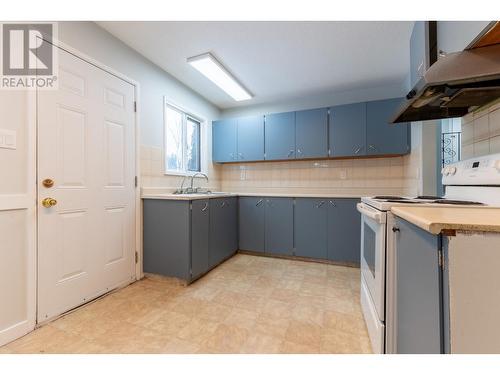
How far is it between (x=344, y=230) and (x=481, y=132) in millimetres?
1614

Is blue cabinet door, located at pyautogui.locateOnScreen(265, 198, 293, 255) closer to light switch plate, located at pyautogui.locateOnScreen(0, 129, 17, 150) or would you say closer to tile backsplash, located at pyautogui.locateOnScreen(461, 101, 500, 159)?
tile backsplash, located at pyautogui.locateOnScreen(461, 101, 500, 159)

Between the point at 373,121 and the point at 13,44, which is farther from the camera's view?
the point at 373,121

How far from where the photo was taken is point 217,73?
8.39ft

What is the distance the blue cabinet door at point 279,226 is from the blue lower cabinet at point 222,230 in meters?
0.47

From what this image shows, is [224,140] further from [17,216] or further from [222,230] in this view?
[17,216]

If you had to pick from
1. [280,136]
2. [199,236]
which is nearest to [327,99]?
[280,136]

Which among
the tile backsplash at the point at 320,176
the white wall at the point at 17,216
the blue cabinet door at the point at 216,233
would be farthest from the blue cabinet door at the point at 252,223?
the white wall at the point at 17,216

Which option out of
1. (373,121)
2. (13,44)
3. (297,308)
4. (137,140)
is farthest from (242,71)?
(297,308)

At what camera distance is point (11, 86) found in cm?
141

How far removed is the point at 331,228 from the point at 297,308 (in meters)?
1.26

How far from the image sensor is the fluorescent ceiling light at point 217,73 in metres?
2.27

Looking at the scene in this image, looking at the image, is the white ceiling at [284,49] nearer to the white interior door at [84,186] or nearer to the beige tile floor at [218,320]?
the white interior door at [84,186]

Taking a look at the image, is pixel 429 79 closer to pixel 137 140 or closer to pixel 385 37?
pixel 385 37

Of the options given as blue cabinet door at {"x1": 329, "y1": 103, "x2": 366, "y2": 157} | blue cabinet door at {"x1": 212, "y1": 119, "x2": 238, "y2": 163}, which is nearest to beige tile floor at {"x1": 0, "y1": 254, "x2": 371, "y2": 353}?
blue cabinet door at {"x1": 329, "y1": 103, "x2": 366, "y2": 157}
